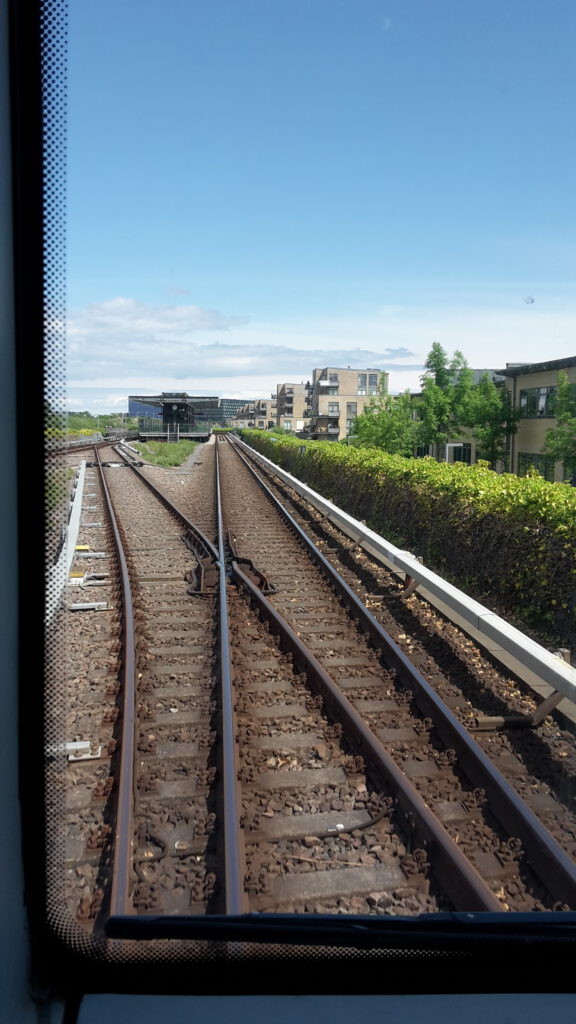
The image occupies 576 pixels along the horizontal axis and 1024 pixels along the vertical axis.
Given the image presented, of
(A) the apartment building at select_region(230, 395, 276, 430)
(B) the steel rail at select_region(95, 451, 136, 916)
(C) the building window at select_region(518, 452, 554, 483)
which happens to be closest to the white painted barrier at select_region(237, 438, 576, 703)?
(B) the steel rail at select_region(95, 451, 136, 916)

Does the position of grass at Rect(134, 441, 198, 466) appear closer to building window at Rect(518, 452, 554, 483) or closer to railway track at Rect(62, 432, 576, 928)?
building window at Rect(518, 452, 554, 483)

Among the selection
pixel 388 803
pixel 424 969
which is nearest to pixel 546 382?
pixel 388 803

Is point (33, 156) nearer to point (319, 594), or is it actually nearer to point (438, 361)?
point (319, 594)

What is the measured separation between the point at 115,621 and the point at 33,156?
5.94 meters

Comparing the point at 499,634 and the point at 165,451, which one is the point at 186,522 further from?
the point at 165,451

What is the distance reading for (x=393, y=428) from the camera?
31828 millimetres

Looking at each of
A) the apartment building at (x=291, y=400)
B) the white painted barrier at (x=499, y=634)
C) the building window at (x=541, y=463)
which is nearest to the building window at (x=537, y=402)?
the building window at (x=541, y=463)

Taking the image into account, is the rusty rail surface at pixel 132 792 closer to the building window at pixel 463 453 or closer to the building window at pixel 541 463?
the building window at pixel 541 463

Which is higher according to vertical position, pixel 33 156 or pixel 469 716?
pixel 33 156

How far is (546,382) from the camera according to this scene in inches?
541

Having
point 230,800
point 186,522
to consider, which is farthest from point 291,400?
point 230,800

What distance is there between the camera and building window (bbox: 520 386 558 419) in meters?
14.8

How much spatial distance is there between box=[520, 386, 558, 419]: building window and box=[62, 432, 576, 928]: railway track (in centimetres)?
967

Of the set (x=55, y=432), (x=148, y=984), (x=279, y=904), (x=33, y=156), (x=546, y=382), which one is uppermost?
(x=546, y=382)
